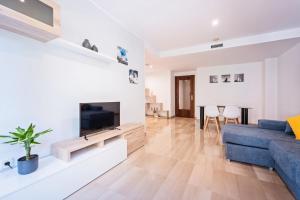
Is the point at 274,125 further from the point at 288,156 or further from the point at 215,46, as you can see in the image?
the point at 215,46

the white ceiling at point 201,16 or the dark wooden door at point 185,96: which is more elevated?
the white ceiling at point 201,16

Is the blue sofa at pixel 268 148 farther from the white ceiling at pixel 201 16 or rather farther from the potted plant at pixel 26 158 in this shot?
the potted plant at pixel 26 158

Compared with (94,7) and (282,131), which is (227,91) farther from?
(94,7)

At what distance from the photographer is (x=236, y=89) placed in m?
5.69

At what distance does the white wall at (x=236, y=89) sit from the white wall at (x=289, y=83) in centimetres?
88

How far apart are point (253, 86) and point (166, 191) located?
5.69m

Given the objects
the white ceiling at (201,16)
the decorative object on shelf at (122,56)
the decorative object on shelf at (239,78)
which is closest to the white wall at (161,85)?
the decorative object on shelf at (239,78)

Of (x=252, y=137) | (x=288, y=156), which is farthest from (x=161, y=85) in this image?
(x=288, y=156)

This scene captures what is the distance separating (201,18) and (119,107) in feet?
7.80

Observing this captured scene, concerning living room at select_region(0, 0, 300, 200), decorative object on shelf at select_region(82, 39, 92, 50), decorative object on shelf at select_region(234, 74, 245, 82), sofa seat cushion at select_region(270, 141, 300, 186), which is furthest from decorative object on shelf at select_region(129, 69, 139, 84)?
decorative object on shelf at select_region(234, 74, 245, 82)

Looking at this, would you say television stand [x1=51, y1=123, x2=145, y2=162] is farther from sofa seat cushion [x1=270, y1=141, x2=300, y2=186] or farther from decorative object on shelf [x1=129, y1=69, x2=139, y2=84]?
sofa seat cushion [x1=270, y1=141, x2=300, y2=186]

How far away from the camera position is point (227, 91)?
5.85 metres

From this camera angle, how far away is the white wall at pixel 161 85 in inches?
272

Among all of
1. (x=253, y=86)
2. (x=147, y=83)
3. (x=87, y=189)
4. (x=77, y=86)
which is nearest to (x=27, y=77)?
(x=77, y=86)
